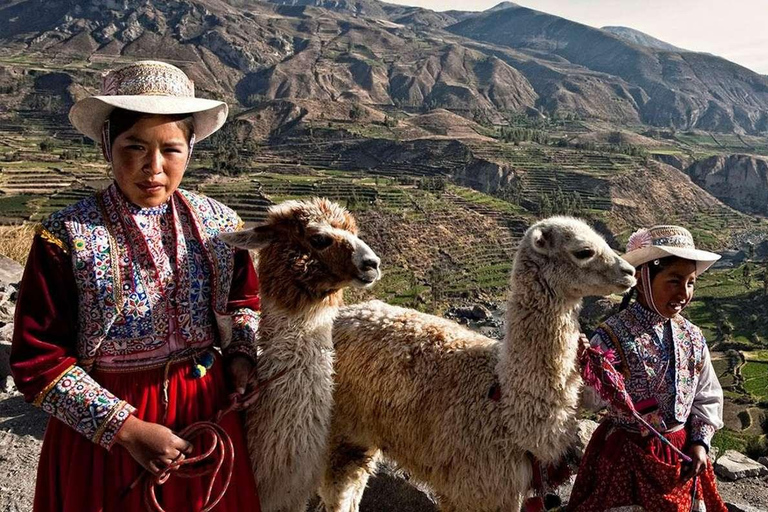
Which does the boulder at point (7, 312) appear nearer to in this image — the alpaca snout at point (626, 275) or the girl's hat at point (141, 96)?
the girl's hat at point (141, 96)

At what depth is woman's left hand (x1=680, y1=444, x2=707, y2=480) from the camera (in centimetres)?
252

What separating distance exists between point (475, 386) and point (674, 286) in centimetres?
119

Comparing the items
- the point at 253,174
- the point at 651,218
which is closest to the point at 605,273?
the point at 253,174

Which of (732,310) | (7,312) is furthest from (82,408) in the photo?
(732,310)

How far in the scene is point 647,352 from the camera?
2598 millimetres

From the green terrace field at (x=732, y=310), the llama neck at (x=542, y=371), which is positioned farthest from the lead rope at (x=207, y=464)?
the green terrace field at (x=732, y=310)

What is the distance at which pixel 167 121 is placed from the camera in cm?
168

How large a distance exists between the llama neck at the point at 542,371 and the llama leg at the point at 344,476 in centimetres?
111

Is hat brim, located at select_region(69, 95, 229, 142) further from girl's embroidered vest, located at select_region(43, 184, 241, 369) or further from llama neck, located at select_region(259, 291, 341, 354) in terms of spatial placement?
llama neck, located at select_region(259, 291, 341, 354)

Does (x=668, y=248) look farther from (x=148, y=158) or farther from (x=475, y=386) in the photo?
(x=148, y=158)

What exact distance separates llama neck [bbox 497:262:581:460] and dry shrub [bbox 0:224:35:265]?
8606 mm

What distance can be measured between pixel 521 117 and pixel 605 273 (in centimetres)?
16783

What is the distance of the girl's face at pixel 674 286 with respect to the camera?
2.57 metres

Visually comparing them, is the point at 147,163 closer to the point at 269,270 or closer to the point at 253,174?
the point at 269,270
